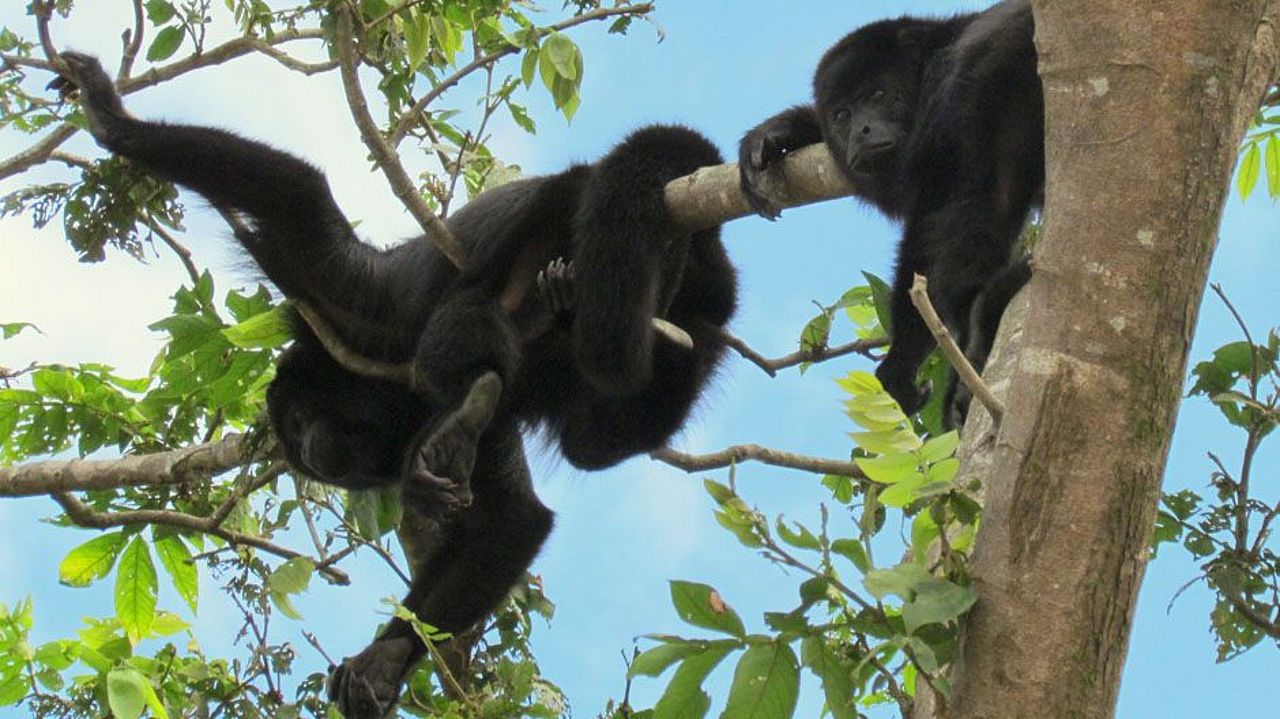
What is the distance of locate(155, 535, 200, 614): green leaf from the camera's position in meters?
5.27

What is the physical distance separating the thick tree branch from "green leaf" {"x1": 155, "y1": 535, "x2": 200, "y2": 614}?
25 centimetres

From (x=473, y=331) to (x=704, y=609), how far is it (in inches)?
97.6

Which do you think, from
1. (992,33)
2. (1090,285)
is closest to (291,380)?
(992,33)

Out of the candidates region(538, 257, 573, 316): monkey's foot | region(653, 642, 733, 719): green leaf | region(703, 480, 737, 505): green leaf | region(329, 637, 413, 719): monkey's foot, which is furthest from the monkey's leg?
region(703, 480, 737, 505): green leaf

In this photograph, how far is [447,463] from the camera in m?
4.37

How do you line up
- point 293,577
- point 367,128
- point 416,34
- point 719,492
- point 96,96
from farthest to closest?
1. point 416,34
2. point 96,96
3. point 293,577
4. point 367,128
5. point 719,492

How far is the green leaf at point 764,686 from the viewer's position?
2143 mm

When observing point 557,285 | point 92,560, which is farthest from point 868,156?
point 92,560

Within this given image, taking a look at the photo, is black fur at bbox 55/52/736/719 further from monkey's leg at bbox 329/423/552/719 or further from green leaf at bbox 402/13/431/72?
green leaf at bbox 402/13/431/72

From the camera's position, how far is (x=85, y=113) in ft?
15.8

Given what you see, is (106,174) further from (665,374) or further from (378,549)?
(665,374)

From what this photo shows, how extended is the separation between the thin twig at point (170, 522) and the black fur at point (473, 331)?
290mm

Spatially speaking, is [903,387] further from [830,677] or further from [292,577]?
[830,677]

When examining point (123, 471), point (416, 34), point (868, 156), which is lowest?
point (123, 471)
